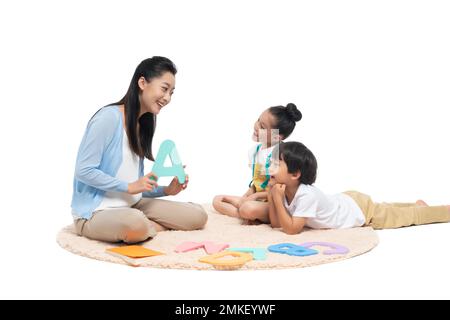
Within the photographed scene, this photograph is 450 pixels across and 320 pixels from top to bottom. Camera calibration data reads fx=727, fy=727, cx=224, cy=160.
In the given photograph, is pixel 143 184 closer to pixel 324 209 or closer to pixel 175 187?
pixel 175 187

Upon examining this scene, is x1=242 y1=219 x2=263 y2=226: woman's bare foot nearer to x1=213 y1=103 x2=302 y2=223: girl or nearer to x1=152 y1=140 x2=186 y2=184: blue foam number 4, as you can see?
x1=213 y1=103 x2=302 y2=223: girl

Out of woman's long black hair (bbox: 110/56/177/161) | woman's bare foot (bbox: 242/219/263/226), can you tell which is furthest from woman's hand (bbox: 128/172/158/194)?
woman's bare foot (bbox: 242/219/263/226)

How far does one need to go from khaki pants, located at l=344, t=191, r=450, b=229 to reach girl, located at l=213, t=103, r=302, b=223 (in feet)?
2.14

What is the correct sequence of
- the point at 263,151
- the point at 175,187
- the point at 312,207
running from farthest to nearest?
the point at 263,151, the point at 175,187, the point at 312,207

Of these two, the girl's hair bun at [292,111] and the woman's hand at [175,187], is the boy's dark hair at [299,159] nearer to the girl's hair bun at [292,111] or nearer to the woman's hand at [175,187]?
the girl's hair bun at [292,111]

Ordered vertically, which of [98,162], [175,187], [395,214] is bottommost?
[395,214]

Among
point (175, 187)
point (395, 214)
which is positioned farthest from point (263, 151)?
point (395, 214)

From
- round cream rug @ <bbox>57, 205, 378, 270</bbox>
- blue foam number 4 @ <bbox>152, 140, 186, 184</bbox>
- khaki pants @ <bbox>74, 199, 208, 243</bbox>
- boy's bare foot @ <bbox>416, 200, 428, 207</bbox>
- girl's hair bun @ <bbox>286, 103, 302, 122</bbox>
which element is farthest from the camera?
boy's bare foot @ <bbox>416, 200, 428, 207</bbox>

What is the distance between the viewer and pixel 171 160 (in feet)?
15.8

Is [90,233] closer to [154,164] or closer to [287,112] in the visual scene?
[154,164]

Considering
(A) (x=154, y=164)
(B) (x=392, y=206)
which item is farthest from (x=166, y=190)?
(B) (x=392, y=206)

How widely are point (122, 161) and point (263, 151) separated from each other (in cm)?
118

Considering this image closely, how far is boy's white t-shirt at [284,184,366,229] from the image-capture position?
16.2 feet

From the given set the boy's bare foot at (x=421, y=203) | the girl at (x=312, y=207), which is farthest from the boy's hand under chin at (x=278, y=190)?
the boy's bare foot at (x=421, y=203)
